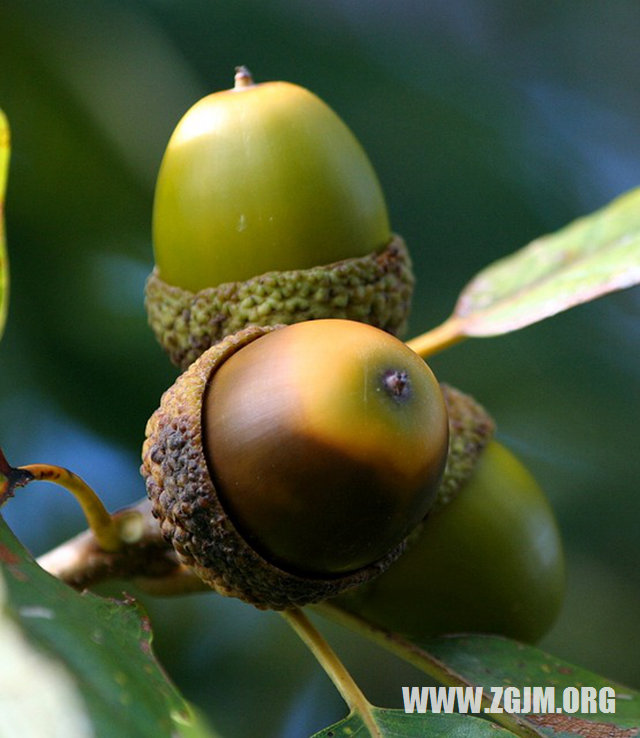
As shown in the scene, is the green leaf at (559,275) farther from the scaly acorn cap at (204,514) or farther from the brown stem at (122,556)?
the brown stem at (122,556)

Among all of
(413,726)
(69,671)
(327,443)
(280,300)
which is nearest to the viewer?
(69,671)

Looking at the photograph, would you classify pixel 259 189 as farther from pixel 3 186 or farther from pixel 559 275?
pixel 559 275

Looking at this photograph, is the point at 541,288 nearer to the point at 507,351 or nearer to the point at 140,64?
the point at 507,351

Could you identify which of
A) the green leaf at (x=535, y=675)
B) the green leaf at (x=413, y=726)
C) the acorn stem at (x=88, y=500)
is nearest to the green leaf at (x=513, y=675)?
the green leaf at (x=535, y=675)

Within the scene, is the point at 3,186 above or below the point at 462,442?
above

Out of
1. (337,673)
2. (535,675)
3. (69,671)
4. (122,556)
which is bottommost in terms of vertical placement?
(535,675)

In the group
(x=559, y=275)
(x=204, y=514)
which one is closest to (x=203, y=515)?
(x=204, y=514)
